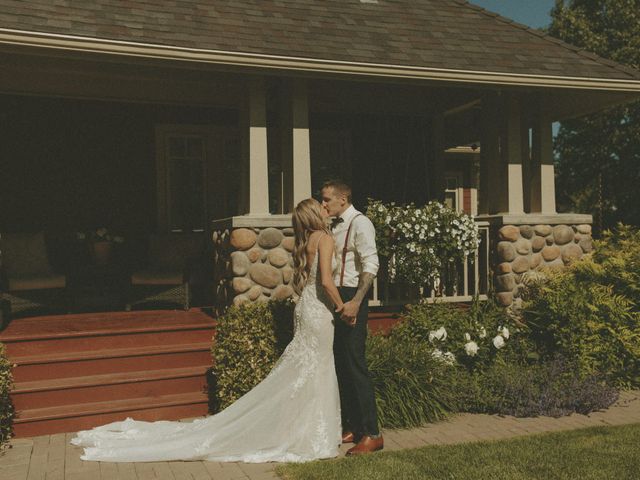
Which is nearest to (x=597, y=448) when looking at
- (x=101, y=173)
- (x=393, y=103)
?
(x=393, y=103)

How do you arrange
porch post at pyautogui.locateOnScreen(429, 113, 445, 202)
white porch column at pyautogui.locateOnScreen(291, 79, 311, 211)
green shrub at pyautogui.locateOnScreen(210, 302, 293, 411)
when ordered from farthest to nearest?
porch post at pyautogui.locateOnScreen(429, 113, 445, 202) < white porch column at pyautogui.locateOnScreen(291, 79, 311, 211) < green shrub at pyautogui.locateOnScreen(210, 302, 293, 411)

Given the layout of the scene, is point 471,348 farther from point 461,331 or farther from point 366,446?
point 366,446

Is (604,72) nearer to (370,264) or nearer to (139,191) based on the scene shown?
(370,264)

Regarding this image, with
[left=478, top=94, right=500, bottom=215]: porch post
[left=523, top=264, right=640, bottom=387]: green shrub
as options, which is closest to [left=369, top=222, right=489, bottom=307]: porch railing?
[left=478, top=94, right=500, bottom=215]: porch post

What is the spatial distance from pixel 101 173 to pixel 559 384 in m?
6.46

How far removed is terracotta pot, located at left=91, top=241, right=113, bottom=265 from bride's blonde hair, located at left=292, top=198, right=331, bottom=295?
434 cm

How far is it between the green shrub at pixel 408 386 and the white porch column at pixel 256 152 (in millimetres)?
1920

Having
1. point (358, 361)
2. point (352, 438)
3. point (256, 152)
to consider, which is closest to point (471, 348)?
point (352, 438)

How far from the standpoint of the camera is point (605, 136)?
67.3ft

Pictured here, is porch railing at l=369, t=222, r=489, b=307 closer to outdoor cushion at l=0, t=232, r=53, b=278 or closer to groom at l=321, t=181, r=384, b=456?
groom at l=321, t=181, r=384, b=456

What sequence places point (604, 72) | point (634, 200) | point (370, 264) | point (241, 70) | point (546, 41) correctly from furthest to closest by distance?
point (634, 200)
point (546, 41)
point (604, 72)
point (241, 70)
point (370, 264)

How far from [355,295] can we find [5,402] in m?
2.86

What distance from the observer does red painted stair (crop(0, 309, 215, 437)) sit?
5207 millimetres

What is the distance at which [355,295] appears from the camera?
4500 mm
